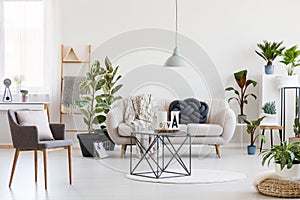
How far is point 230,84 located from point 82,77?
2.42 meters

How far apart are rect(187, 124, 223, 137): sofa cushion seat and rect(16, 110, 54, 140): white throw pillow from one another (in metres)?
2.56

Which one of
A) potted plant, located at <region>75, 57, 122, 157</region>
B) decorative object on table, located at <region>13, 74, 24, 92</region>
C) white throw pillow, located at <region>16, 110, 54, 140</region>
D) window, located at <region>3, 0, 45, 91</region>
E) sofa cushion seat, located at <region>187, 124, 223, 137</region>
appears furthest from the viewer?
window, located at <region>3, 0, 45, 91</region>

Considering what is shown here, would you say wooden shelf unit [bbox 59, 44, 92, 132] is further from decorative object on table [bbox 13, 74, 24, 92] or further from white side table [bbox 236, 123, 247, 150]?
white side table [bbox 236, 123, 247, 150]

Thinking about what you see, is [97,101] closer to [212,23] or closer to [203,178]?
[212,23]

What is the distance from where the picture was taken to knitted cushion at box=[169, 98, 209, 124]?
816 cm

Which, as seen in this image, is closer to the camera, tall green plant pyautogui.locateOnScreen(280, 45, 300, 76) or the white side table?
tall green plant pyautogui.locateOnScreen(280, 45, 300, 76)

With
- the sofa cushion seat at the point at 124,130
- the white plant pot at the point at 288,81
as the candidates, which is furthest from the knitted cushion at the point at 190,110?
the white plant pot at the point at 288,81

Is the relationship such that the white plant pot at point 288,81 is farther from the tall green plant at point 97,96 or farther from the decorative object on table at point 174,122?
the decorative object on table at point 174,122

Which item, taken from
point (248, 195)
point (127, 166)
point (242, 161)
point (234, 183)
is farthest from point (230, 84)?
point (248, 195)

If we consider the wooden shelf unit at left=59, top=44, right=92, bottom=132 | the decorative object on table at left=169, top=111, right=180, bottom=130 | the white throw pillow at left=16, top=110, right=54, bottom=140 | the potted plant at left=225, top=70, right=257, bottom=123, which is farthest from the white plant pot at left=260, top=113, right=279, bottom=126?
the white throw pillow at left=16, top=110, right=54, bottom=140

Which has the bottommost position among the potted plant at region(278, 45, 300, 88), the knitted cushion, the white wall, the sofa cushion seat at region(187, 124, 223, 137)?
the sofa cushion seat at region(187, 124, 223, 137)

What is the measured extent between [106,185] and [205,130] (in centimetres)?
260

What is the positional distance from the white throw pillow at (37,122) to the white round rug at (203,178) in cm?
99

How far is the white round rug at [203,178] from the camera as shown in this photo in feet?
18.9
